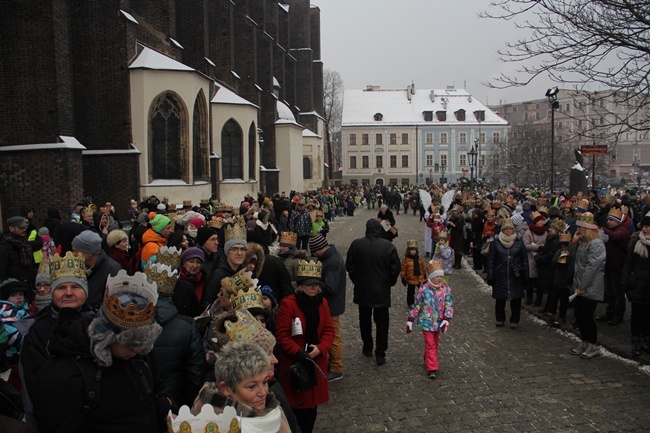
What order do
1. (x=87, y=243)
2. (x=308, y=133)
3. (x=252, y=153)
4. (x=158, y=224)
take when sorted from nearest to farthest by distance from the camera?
(x=87, y=243) → (x=158, y=224) → (x=252, y=153) → (x=308, y=133)

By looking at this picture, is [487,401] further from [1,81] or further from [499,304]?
[1,81]

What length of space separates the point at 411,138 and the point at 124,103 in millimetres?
61406

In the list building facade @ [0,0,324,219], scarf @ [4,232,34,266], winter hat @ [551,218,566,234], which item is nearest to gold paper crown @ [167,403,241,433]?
scarf @ [4,232,34,266]

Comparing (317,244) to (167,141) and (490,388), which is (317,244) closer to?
(490,388)

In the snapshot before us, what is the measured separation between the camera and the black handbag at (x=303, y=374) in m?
4.84

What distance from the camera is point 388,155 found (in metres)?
80.4

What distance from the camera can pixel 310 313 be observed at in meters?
5.30

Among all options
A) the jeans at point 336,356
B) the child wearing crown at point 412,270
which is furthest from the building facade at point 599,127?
the jeans at point 336,356

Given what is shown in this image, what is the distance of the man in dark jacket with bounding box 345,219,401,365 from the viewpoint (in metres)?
7.94

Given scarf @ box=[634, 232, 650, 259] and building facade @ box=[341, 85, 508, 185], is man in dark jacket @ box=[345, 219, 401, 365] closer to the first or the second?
scarf @ box=[634, 232, 650, 259]

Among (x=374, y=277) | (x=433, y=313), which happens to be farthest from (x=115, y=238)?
(x=433, y=313)

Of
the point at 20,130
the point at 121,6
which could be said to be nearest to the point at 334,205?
Result: the point at 121,6

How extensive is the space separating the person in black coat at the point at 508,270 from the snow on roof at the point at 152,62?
55.8 feet

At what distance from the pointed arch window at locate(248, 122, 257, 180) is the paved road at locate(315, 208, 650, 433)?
86.5 feet
